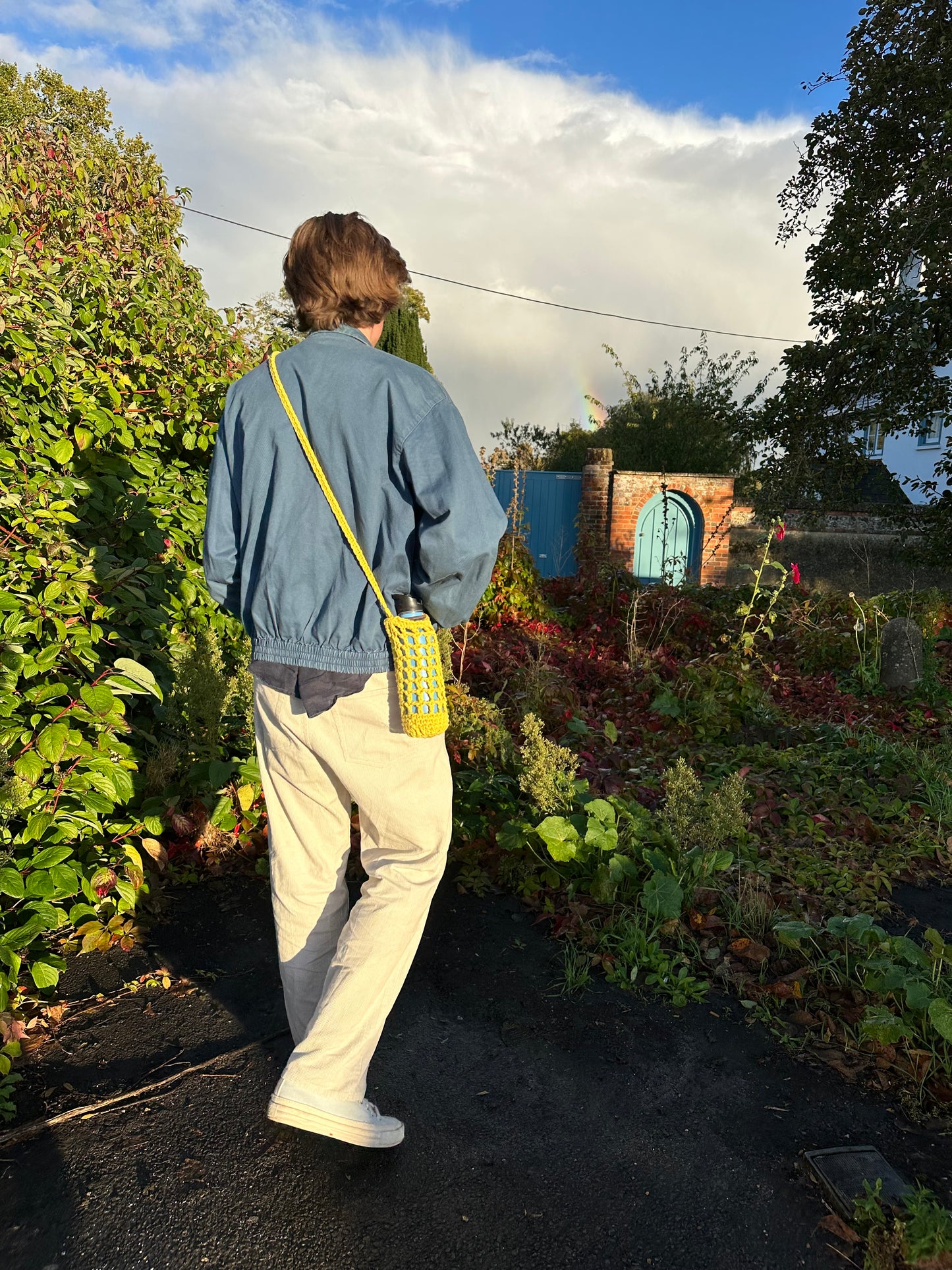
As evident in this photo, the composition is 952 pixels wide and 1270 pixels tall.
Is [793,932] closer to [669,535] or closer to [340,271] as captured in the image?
[340,271]

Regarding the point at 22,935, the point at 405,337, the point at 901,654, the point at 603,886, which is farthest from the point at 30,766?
the point at 405,337

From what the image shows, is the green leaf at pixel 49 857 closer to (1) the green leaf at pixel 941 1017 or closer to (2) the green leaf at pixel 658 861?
(2) the green leaf at pixel 658 861

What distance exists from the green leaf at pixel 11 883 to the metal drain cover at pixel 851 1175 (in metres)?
2.07

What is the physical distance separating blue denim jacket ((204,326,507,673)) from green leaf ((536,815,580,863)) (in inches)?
58.4

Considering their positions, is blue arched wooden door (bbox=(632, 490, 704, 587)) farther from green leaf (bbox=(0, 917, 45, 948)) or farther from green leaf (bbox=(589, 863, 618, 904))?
green leaf (bbox=(0, 917, 45, 948))

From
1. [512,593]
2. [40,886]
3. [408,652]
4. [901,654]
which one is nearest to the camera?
[408,652]

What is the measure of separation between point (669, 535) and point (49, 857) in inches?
498

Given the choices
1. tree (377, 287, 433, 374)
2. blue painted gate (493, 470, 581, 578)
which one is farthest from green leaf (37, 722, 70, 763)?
tree (377, 287, 433, 374)

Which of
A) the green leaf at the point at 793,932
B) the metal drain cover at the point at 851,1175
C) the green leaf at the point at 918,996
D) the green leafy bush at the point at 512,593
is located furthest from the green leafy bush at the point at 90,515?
the green leafy bush at the point at 512,593

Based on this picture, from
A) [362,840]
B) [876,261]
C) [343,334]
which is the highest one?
[876,261]

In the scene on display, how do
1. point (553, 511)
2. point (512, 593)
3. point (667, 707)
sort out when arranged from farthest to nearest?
point (553, 511) < point (512, 593) < point (667, 707)

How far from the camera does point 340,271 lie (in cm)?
173

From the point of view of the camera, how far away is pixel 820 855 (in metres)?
3.61

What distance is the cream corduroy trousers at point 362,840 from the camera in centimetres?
174
